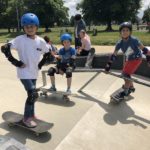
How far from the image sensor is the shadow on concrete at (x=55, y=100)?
6.65 metres

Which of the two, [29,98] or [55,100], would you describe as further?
[55,100]

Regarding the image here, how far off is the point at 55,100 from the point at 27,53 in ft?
6.87

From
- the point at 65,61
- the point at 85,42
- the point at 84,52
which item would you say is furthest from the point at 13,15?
the point at 65,61

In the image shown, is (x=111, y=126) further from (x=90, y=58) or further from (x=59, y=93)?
(x=90, y=58)

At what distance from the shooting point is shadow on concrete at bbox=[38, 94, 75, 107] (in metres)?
6.65

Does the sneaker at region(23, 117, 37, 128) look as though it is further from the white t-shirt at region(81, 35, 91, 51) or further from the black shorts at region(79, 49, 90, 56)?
the black shorts at region(79, 49, 90, 56)

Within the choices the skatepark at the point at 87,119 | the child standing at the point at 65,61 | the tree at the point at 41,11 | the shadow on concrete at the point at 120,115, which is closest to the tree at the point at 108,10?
the tree at the point at 41,11

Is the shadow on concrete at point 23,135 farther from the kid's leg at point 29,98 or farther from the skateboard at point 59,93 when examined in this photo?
the skateboard at point 59,93

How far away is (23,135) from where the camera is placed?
5039 millimetres

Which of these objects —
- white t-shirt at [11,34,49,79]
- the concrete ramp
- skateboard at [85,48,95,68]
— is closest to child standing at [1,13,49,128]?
white t-shirt at [11,34,49,79]

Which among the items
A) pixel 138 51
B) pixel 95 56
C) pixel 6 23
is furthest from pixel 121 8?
pixel 138 51

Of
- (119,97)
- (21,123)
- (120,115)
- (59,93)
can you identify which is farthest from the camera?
(59,93)

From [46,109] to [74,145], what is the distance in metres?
1.70

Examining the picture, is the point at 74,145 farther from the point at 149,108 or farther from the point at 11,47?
the point at 149,108
